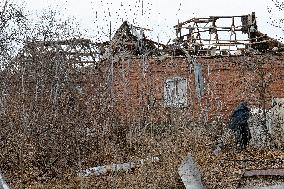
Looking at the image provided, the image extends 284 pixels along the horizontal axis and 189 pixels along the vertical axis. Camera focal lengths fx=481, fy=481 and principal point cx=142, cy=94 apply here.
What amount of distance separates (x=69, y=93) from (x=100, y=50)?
3197 mm

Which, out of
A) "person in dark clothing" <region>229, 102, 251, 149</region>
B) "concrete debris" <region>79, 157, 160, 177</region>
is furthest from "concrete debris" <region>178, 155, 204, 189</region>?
"person in dark clothing" <region>229, 102, 251, 149</region>

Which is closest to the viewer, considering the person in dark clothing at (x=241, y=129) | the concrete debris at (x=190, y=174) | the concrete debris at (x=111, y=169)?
the concrete debris at (x=190, y=174)

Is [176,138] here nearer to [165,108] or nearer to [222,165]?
[222,165]

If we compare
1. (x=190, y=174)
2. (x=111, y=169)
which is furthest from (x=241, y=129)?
(x=111, y=169)

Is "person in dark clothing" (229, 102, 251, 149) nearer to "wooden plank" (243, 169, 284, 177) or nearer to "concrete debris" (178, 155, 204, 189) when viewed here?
"wooden plank" (243, 169, 284, 177)

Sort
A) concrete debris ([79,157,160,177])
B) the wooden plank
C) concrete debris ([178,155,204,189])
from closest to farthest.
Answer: concrete debris ([178,155,204,189]), the wooden plank, concrete debris ([79,157,160,177])

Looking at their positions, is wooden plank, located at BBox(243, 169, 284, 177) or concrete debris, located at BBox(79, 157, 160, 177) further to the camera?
concrete debris, located at BBox(79, 157, 160, 177)

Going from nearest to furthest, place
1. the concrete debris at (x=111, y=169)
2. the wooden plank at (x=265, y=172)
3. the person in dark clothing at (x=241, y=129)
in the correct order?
the wooden plank at (x=265, y=172) → the concrete debris at (x=111, y=169) → the person in dark clothing at (x=241, y=129)

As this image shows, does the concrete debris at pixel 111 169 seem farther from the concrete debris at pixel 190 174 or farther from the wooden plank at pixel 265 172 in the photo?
the wooden plank at pixel 265 172

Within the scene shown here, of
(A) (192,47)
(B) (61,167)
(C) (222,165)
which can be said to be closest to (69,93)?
(B) (61,167)

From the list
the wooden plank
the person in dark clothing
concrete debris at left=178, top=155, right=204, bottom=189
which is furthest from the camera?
the person in dark clothing

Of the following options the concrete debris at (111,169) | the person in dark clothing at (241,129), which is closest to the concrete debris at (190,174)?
the concrete debris at (111,169)

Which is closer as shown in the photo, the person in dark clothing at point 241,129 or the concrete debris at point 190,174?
the concrete debris at point 190,174

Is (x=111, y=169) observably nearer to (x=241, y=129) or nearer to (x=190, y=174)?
(x=190, y=174)
